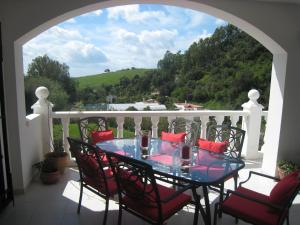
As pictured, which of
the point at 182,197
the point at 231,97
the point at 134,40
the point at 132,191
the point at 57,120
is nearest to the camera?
the point at 132,191

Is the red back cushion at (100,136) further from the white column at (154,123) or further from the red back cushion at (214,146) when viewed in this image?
the red back cushion at (214,146)

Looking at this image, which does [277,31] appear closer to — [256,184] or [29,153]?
[256,184]

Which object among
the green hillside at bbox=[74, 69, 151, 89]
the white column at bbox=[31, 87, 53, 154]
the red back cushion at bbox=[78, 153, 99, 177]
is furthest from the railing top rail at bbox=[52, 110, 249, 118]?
the green hillside at bbox=[74, 69, 151, 89]

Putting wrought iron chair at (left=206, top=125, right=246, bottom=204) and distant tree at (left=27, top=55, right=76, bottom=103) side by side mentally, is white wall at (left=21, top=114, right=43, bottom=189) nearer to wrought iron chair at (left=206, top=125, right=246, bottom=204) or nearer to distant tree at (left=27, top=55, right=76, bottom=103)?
distant tree at (left=27, top=55, right=76, bottom=103)

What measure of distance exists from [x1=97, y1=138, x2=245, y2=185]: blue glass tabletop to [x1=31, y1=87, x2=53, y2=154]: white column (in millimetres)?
1229

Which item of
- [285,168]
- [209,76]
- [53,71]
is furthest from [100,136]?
[209,76]

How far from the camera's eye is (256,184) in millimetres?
3469

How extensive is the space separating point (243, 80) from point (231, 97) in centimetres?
80

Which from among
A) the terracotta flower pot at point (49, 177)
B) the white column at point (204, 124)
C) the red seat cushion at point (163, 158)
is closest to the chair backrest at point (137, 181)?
the red seat cushion at point (163, 158)

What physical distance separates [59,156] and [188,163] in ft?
6.74

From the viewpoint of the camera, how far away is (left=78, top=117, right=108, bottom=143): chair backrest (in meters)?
3.67

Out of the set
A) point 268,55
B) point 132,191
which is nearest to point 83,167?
point 132,191

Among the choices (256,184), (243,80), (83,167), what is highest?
(243,80)

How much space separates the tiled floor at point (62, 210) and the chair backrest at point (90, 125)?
29.1 inches
